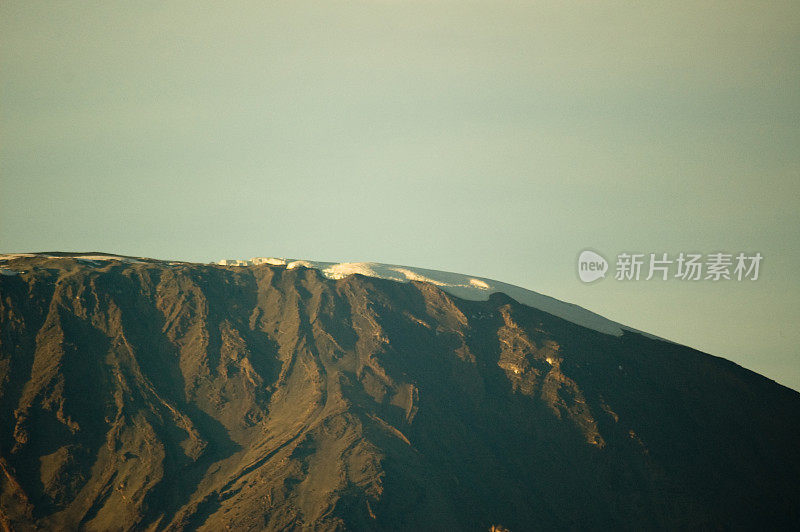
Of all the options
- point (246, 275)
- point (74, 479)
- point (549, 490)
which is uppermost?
point (246, 275)

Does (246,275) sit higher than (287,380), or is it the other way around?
(246,275)

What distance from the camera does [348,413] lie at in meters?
148

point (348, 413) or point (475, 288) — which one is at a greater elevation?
point (475, 288)

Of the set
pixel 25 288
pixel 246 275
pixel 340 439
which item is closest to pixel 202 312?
pixel 246 275

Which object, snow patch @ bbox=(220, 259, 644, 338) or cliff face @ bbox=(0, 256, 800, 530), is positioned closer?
cliff face @ bbox=(0, 256, 800, 530)

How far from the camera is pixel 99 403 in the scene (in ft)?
487

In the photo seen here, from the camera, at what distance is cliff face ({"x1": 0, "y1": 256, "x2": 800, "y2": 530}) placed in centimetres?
13562

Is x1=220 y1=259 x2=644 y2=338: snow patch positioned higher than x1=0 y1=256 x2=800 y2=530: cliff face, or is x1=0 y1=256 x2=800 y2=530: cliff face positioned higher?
x1=220 y1=259 x2=644 y2=338: snow patch

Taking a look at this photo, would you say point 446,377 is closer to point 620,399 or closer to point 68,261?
point 620,399

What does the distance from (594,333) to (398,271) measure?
140ft

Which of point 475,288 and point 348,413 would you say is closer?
point 348,413

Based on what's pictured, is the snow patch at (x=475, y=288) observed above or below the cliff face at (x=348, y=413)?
Answer: above

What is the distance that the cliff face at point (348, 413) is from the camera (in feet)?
445

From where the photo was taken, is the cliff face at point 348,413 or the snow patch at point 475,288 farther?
the snow patch at point 475,288
